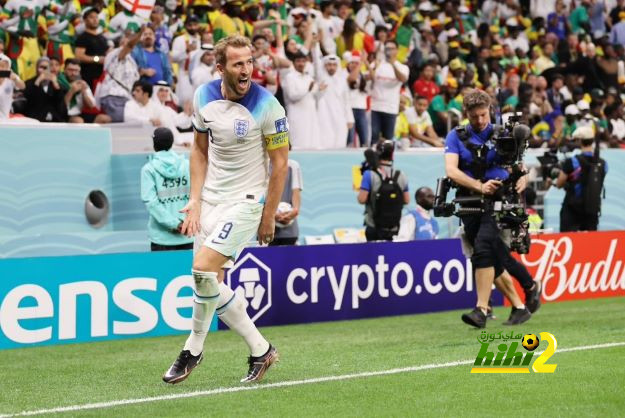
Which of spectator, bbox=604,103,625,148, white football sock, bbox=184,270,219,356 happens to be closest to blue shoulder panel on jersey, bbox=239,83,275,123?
white football sock, bbox=184,270,219,356

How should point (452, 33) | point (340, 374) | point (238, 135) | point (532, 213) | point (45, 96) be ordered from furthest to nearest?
point (452, 33) < point (532, 213) < point (45, 96) < point (340, 374) < point (238, 135)

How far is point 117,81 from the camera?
18.0m

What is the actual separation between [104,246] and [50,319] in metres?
4.55

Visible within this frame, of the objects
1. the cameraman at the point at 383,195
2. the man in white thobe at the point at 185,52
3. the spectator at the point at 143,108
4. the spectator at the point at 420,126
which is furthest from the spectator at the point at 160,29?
the spectator at the point at 420,126

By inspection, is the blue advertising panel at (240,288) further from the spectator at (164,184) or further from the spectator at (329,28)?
the spectator at (329,28)

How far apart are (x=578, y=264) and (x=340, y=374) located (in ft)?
29.1

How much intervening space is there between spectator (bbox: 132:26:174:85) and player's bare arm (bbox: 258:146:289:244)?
10301mm

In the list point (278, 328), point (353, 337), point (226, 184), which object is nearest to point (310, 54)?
point (278, 328)

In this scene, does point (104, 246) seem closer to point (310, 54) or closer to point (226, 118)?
point (310, 54)

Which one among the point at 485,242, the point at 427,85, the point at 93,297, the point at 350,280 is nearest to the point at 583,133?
the point at 350,280

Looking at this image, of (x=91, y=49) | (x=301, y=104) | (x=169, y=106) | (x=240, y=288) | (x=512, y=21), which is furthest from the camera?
(x=512, y=21)

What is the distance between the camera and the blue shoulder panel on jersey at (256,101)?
8.24m

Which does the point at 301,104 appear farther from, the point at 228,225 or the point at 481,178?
the point at 228,225

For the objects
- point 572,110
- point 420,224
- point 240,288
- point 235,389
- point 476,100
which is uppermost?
point 476,100
